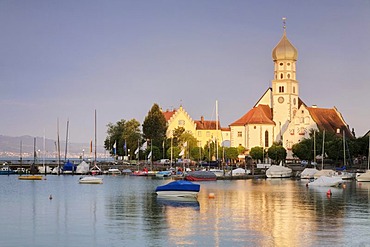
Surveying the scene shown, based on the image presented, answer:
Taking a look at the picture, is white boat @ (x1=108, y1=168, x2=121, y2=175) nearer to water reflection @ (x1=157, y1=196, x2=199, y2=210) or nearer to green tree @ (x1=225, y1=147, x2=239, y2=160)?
green tree @ (x1=225, y1=147, x2=239, y2=160)

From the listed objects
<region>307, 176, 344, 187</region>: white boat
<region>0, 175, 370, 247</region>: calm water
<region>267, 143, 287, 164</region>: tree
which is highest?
<region>267, 143, 287, 164</region>: tree

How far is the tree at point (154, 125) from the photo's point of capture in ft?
460

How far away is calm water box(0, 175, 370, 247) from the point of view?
32.9m

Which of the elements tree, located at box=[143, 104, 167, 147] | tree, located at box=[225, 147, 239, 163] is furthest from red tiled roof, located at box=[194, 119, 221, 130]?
tree, located at box=[143, 104, 167, 147]

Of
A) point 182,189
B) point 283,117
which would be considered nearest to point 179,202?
point 182,189

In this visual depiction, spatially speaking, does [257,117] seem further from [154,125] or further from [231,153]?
[154,125]

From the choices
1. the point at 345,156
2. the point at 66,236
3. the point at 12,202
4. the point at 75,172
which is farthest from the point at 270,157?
the point at 66,236

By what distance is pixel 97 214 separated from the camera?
1804 inches

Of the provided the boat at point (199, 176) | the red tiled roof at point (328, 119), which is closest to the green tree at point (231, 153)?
the red tiled roof at point (328, 119)

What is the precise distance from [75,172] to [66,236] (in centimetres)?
8886

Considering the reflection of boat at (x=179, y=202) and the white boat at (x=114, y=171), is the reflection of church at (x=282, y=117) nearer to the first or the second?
the white boat at (x=114, y=171)

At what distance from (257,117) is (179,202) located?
9213cm

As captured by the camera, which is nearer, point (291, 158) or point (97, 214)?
point (97, 214)

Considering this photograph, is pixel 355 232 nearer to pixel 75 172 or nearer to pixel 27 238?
pixel 27 238
